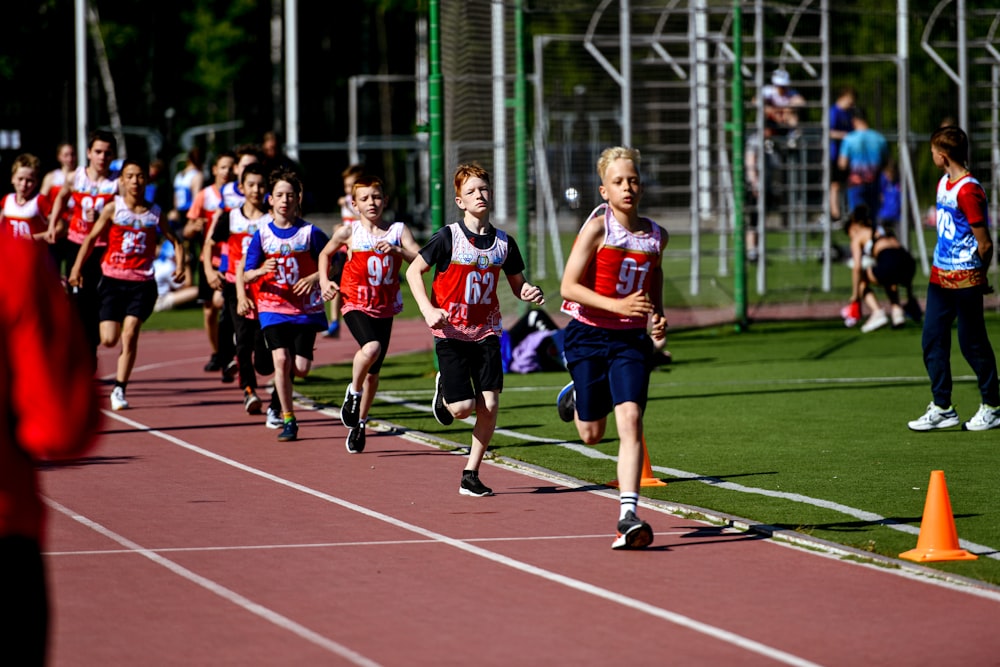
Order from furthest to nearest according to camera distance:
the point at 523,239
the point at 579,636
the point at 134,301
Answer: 1. the point at 523,239
2. the point at 134,301
3. the point at 579,636

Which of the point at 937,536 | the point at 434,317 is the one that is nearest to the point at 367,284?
the point at 434,317

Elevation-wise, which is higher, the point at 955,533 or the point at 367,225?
the point at 367,225

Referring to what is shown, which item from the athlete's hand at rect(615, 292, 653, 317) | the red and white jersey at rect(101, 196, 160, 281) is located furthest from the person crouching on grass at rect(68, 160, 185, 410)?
the athlete's hand at rect(615, 292, 653, 317)

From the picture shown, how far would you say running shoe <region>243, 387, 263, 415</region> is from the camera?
545 inches

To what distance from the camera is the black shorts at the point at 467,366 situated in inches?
391

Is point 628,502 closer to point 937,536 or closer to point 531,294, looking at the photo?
point 937,536

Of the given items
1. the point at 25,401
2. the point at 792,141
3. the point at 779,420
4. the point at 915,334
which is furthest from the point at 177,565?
the point at 792,141

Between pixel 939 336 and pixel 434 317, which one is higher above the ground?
pixel 434 317

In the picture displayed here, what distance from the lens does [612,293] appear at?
8.41m

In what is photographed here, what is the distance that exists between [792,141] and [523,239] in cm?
829

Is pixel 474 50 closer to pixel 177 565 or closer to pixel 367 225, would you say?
pixel 367 225

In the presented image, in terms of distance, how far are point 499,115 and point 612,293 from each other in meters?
11.3

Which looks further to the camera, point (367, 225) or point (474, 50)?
point (474, 50)

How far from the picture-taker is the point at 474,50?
1948 cm
